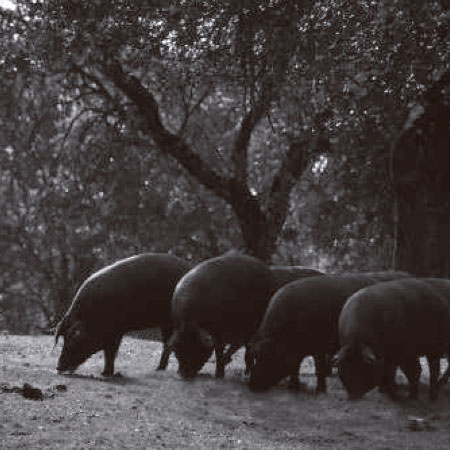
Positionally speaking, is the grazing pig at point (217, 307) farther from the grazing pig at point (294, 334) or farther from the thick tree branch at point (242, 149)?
the thick tree branch at point (242, 149)

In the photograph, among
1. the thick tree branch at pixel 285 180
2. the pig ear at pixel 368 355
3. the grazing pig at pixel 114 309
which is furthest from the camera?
the thick tree branch at pixel 285 180

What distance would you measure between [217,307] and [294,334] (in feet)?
4.42

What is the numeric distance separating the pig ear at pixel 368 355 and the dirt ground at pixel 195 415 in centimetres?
53

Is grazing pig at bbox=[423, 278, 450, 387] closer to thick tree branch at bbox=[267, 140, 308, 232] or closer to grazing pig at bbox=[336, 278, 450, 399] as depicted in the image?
grazing pig at bbox=[336, 278, 450, 399]

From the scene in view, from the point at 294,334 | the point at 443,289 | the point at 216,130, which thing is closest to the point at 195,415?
the point at 294,334

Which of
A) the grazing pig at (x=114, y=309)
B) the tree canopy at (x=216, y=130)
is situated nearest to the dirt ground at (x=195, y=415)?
the grazing pig at (x=114, y=309)

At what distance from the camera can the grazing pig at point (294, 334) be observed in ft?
43.5

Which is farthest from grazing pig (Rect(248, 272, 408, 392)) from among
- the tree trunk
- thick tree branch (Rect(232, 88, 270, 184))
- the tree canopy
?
thick tree branch (Rect(232, 88, 270, 184))

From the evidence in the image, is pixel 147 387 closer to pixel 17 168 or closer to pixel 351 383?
pixel 351 383

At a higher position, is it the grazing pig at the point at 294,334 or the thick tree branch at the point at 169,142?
the thick tree branch at the point at 169,142

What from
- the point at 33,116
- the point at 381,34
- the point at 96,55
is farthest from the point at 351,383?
the point at 33,116

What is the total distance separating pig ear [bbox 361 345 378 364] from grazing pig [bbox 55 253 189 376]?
381 cm

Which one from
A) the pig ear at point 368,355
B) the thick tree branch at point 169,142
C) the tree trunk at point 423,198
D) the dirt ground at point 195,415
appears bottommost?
the dirt ground at point 195,415

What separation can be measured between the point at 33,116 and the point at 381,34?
12924mm
